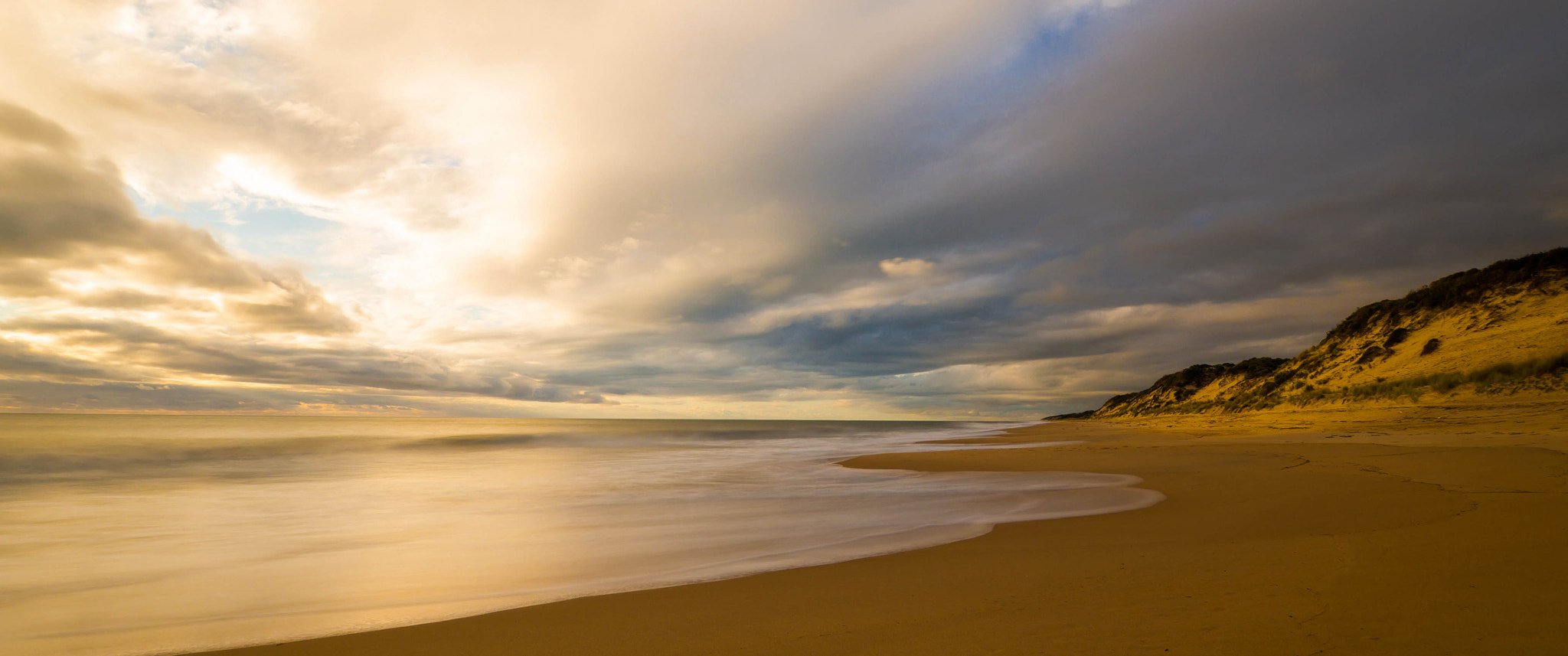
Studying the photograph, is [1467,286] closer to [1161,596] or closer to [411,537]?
[1161,596]

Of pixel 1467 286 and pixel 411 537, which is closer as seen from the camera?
pixel 411 537

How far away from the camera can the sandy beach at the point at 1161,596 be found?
3373 millimetres

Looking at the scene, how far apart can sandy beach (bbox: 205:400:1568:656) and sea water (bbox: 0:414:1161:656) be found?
83cm

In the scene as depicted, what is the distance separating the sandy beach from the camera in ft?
11.1

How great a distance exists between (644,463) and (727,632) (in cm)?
2207

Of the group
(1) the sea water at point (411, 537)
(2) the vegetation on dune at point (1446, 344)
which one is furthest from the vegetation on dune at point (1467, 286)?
(1) the sea water at point (411, 537)

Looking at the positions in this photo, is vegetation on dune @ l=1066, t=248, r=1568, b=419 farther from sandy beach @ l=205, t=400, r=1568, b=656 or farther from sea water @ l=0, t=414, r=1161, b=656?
sandy beach @ l=205, t=400, r=1568, b=656

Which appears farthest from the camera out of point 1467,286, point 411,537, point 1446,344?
point 1467,286

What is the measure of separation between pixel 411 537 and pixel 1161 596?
989 centimetres

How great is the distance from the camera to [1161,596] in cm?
420

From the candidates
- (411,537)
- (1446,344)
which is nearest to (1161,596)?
(411,537)

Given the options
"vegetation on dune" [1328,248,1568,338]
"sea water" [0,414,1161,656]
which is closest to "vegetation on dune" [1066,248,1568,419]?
"vegetation on dune" [1328,248,1568,338]

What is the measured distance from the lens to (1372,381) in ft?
103

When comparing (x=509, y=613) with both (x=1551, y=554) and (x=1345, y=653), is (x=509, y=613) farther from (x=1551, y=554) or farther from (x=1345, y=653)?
(x=1551, y=554)
